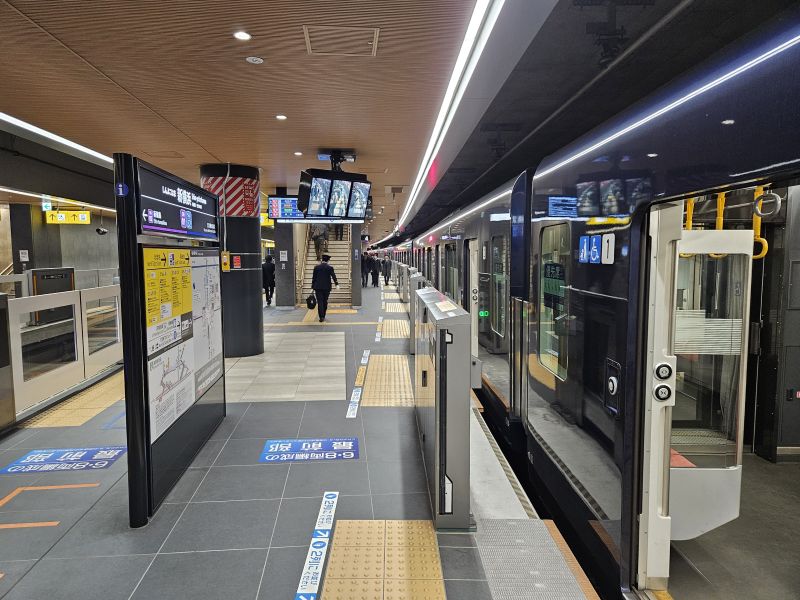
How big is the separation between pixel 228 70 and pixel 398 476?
10.8 ft

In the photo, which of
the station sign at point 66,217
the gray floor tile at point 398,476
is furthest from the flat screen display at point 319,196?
the station sign at point 66,217

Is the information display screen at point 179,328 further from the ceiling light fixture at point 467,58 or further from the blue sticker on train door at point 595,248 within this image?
the blue sticker on train door at point 595,248

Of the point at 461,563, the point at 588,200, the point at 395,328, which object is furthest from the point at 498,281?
the point at 395,328

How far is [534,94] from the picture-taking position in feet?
13.1

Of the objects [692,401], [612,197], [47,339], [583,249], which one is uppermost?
[612,197]

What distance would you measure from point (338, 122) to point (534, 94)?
7.57 feet

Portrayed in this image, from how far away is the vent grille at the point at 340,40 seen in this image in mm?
3264

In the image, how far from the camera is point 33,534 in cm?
306

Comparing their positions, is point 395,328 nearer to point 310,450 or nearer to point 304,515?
point 310,450

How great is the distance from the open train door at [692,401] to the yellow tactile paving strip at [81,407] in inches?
198

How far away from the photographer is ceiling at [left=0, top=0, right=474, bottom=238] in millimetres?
3043

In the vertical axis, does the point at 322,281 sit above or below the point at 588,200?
below

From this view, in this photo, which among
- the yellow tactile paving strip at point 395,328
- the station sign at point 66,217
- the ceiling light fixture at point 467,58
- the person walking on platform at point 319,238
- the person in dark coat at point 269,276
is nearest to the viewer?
the ceiling light fixture at point 467,58

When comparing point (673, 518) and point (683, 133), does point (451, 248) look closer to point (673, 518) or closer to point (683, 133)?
point (673, 518)
